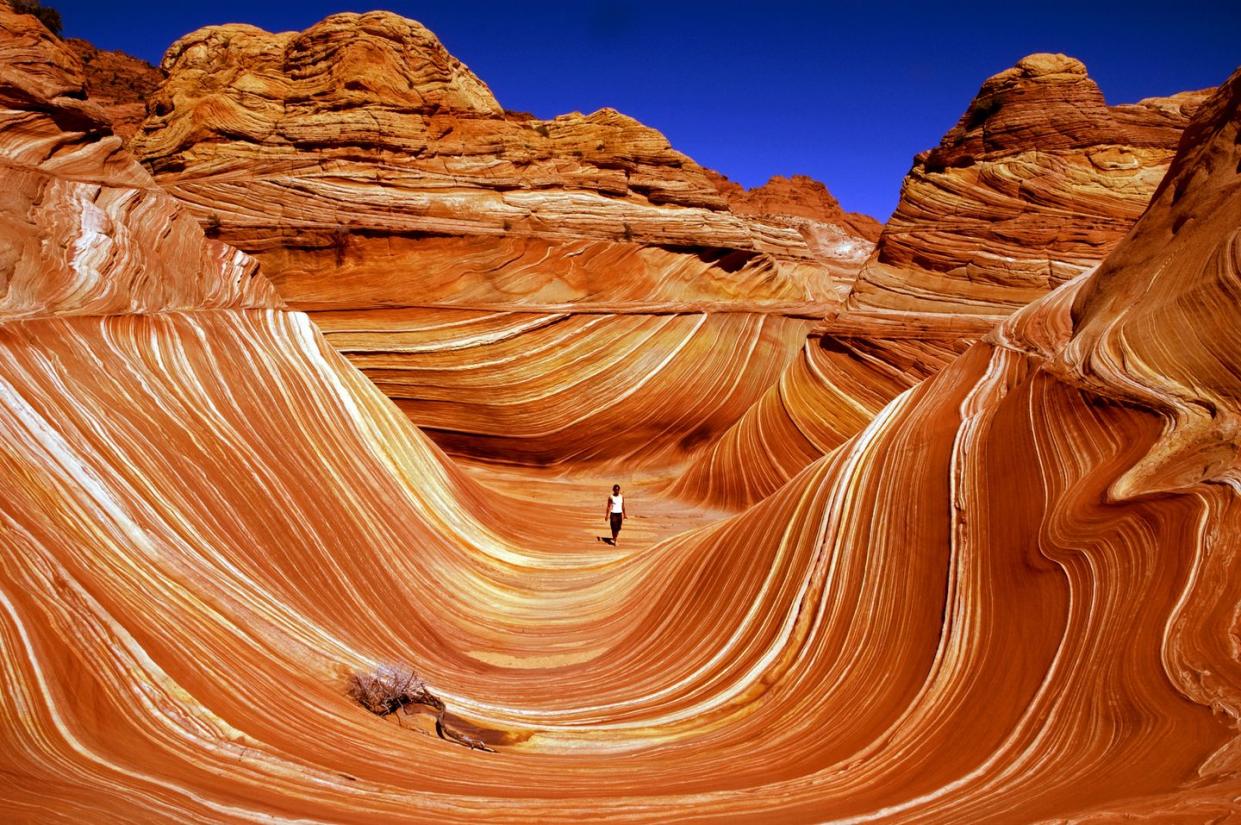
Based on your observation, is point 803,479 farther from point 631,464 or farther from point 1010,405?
point 631,464

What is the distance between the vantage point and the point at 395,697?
5145 mm

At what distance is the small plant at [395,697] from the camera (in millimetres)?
5070

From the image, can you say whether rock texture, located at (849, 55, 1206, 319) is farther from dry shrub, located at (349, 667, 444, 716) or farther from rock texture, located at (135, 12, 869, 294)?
dry shrub, located at (349, 667, 444, 716)

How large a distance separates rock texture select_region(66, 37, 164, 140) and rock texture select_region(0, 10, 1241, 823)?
65.3 ft

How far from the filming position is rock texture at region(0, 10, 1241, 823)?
3664 mm

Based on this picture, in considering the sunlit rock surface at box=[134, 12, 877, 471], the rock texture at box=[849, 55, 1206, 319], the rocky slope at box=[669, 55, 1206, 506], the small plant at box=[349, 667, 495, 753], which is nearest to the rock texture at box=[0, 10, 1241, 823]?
the small plant at box=[349, 667, 495, 753]

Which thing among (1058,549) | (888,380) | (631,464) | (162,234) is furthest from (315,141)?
(1058,549)

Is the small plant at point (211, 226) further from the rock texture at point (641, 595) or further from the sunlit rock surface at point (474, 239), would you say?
the rock texture at point (641, 595)

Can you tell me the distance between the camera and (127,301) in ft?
25.7

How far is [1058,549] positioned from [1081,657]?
2.99ft

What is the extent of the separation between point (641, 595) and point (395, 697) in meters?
3.92

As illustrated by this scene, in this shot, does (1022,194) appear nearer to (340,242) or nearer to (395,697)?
(340,242)

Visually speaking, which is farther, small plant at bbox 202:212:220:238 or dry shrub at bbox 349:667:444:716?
small plant at bbox 202:212:220:238

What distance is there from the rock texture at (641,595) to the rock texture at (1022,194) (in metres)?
4.98
